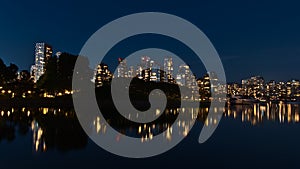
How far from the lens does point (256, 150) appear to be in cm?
1569

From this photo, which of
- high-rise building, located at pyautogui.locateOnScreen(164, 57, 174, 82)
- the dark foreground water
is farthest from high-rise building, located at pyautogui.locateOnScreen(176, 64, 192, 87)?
the dark foreground water

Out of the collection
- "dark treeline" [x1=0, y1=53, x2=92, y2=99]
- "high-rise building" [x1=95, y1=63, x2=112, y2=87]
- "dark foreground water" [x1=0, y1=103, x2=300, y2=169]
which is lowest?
"dark foreground water" [x1=0, y1=103, x2=300, y2=169]

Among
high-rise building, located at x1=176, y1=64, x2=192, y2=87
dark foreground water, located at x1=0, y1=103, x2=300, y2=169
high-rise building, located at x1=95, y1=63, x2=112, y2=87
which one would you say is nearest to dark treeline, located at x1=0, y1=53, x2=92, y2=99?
dark foreground water, located at x1=0, y1=103, x2=300, y2=169

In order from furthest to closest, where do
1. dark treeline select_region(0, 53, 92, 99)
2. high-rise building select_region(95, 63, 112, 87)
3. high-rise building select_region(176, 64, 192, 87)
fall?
high-rise building select_region(176, 64, 192, 87)
high-rise building select_region(95, 63, 112, 87)
dark treeline select_region(0, 53, 92, 99)

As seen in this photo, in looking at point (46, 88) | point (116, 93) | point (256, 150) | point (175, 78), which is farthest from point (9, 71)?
point (175, 78)

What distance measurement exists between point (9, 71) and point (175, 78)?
112 m

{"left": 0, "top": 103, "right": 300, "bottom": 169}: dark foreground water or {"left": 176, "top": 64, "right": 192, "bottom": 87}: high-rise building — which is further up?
{"left": 176, "top": 64, "right": 192, "bottom": 87}: high-rise building

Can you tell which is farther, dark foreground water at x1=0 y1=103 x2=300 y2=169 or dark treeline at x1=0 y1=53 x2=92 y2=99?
dark treeline at x1=0 y1=53 x2=92 y2=99

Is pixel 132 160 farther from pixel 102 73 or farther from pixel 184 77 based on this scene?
pixel 184 77

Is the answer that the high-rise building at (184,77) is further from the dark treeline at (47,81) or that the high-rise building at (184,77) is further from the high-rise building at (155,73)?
the dark treeline at (47,81)

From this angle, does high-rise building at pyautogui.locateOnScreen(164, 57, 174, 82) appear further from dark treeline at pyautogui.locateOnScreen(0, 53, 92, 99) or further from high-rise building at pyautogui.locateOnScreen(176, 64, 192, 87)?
dark treeline at pyautogui.locateOnScreen(0, 53, 92, 99)

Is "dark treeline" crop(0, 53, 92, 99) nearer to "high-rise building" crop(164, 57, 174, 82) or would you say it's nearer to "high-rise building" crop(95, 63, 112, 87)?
"high-rise building" crop(95, 63, 112, 87)

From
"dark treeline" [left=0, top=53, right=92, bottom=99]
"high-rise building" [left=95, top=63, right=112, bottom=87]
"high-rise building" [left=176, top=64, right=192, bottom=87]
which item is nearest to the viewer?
"dark treeline" [left=0, top=53, right=92, bottom=99]

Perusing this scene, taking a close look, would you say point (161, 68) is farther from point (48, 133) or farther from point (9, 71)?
point (48, 133)
